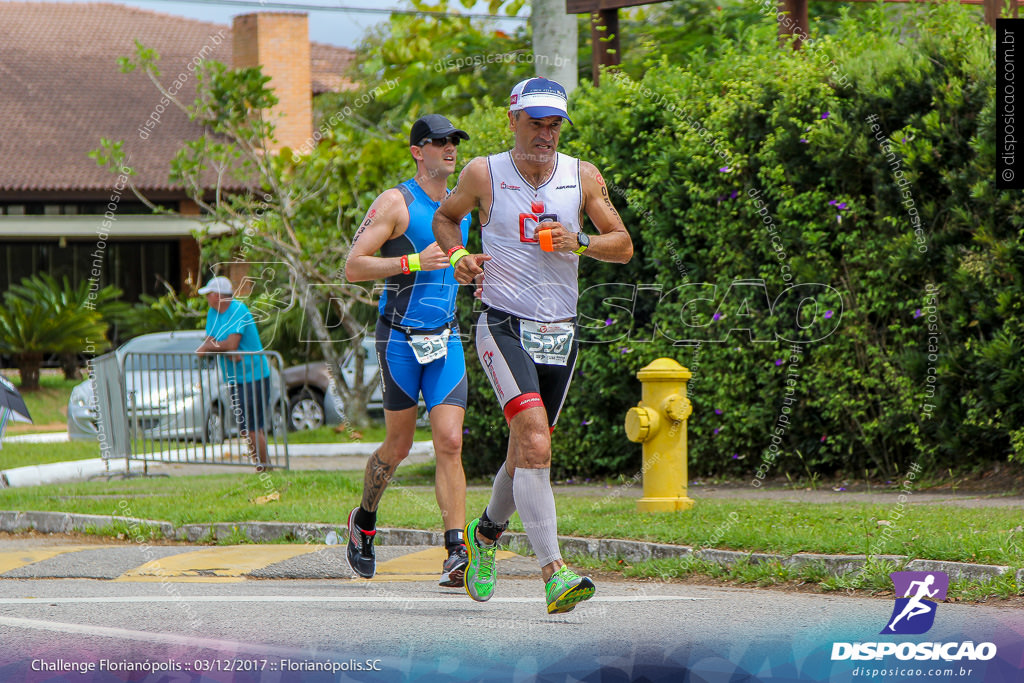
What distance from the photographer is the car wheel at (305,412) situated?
19.1m

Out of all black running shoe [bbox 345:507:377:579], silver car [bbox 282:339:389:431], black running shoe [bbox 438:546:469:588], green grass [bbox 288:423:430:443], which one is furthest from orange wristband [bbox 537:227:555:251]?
silver car [bbox 282:339:389:431]

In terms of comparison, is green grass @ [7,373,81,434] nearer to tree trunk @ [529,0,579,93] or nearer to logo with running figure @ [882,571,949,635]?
tree trunk @ [529,0,579,93]

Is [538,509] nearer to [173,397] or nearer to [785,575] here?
[785,575]

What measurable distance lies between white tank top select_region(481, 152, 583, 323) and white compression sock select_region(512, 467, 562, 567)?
0.73 meters

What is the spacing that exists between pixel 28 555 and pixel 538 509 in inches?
163

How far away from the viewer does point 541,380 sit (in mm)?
5660

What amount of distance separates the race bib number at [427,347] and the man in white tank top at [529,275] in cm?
76

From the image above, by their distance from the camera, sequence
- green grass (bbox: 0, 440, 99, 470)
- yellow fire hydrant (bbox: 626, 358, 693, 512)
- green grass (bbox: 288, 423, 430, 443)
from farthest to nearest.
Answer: green grass (bbox: 288, 423, 430, 443) → green grass (bbox: 0, 440, 99, 470) → yellow fire hydrant (bbox: 626, 358, 693, 512)

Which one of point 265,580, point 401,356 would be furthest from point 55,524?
point 401,356

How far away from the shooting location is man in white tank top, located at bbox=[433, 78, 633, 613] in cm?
539

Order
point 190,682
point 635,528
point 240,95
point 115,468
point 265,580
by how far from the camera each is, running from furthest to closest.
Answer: point 240,95
point 115,468
point 635,528
point 265,580
point 190,682

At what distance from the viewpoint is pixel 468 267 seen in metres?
5.48

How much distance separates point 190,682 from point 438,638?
1.13 meters

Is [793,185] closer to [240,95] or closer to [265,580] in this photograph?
[265,580]
